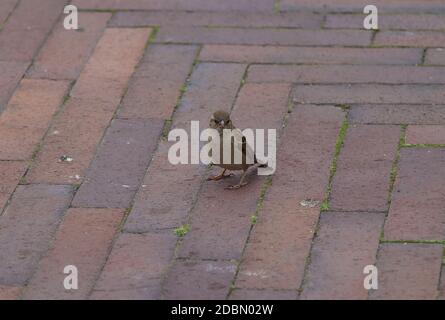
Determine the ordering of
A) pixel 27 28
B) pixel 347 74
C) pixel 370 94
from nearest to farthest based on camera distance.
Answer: pixel 370 94, pixel 347 74, pixel 27 28

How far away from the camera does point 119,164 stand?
6551mm

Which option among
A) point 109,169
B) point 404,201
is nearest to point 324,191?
point 404,201

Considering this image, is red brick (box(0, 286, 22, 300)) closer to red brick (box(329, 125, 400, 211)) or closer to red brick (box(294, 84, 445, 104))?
red brick (box(329, 125, 400, 211))

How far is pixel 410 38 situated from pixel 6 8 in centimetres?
315

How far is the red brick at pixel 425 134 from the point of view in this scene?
6.66 metres

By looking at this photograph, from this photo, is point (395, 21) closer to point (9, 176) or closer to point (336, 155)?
point (336, 155)

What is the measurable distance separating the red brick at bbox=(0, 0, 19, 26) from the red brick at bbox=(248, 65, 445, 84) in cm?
211

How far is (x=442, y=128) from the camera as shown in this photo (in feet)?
22.3

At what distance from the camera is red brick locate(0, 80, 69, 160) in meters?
6.76

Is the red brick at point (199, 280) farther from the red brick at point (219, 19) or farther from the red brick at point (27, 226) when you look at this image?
the red brick at point (219, 19)

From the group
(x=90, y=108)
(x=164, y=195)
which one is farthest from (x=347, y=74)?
(x=164, y=195)

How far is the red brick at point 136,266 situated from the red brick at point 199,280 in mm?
69

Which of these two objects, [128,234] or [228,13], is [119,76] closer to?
[228,13]
